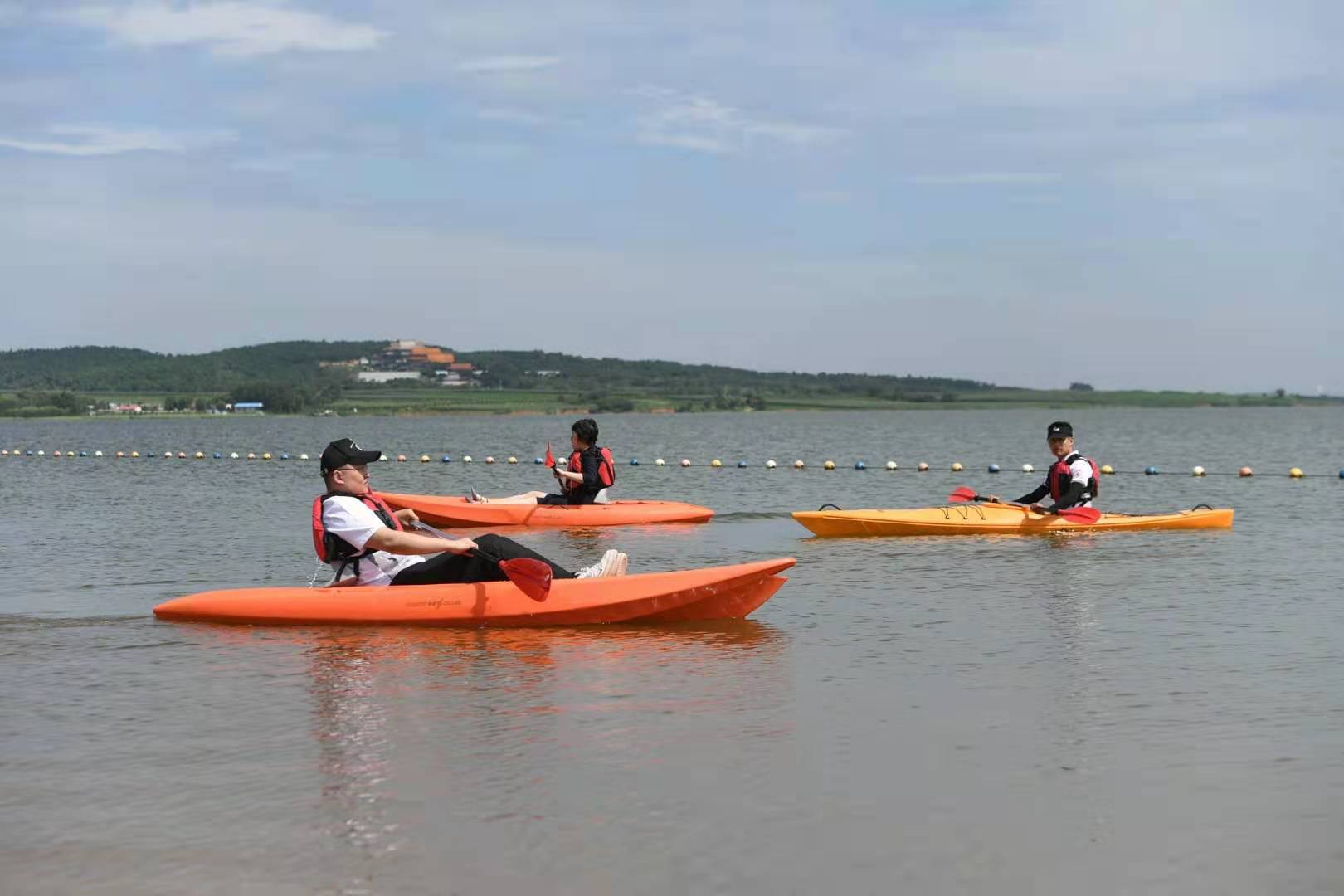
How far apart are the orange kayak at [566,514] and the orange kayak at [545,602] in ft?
30.4

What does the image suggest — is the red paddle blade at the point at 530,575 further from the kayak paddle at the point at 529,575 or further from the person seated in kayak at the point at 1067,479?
the person seated in kayak at the point at 1067,479

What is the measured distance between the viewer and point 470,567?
11266mm

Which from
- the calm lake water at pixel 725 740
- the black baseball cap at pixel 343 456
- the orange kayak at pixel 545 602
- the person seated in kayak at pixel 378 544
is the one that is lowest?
the calm lake water at pixel 725 740

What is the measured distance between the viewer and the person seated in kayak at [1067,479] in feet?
58.6

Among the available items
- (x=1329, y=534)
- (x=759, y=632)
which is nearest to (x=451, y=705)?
(x=759, y=632)

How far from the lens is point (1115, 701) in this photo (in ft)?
28.5

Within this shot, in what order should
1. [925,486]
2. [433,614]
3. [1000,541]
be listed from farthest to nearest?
[925,486]
[1000,541]
[433,614]

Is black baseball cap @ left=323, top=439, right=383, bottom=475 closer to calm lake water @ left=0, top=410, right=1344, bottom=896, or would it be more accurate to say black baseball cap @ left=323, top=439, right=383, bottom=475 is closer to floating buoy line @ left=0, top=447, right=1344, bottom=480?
calm lake water @ left=0, top=410, right=1344, bottom=896

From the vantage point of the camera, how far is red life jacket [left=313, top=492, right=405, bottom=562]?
10953 millimetres

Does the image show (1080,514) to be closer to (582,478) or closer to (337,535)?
(582,478)

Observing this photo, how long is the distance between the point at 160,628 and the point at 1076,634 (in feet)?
23.3

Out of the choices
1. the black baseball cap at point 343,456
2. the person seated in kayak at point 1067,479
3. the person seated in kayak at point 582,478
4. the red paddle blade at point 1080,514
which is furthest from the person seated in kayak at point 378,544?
the person seated in kayak at point 582,478

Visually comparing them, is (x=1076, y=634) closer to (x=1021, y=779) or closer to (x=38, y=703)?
(x=1021, y=779)

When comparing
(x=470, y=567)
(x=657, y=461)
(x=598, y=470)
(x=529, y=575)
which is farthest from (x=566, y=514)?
(x=657, y=461)
